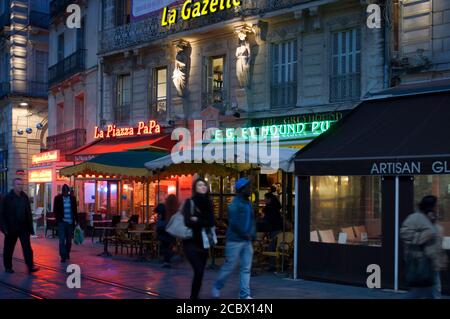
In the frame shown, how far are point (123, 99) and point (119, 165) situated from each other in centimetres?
907

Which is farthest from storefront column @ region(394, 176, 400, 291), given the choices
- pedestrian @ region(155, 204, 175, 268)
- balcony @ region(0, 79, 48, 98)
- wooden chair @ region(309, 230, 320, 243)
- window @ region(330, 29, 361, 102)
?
balcony @ region(0, 79, 48, 98)

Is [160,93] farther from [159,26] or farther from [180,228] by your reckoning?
[180,228]

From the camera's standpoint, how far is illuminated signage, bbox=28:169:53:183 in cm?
2545

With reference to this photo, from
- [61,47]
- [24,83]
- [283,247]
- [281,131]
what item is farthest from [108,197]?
[24,83]

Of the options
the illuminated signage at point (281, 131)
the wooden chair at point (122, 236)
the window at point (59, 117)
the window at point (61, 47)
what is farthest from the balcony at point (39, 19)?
the wooden chair at point (122, 236)

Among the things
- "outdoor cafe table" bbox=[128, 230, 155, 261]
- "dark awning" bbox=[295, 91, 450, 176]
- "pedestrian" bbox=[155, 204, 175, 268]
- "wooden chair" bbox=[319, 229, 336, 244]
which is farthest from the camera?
"outdoor cafe table" bbox=[128, 230, 155, 261]

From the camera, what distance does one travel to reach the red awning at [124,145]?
19553 mm

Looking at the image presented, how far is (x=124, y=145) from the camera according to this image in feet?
69.3

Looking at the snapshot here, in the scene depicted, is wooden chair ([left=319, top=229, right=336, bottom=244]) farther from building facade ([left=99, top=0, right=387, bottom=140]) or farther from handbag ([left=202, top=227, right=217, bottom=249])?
building facade ([left=99, top=0, right=387, bottom=140])

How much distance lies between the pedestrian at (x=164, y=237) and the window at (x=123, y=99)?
971 cm

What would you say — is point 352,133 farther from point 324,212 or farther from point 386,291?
point 386,291

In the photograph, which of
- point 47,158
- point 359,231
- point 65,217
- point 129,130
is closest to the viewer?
point 359,231

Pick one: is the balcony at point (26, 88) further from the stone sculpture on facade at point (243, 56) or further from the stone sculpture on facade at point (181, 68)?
the stone sculpture on facade at point (243, 56)

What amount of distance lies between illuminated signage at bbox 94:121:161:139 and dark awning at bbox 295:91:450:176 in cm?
981
